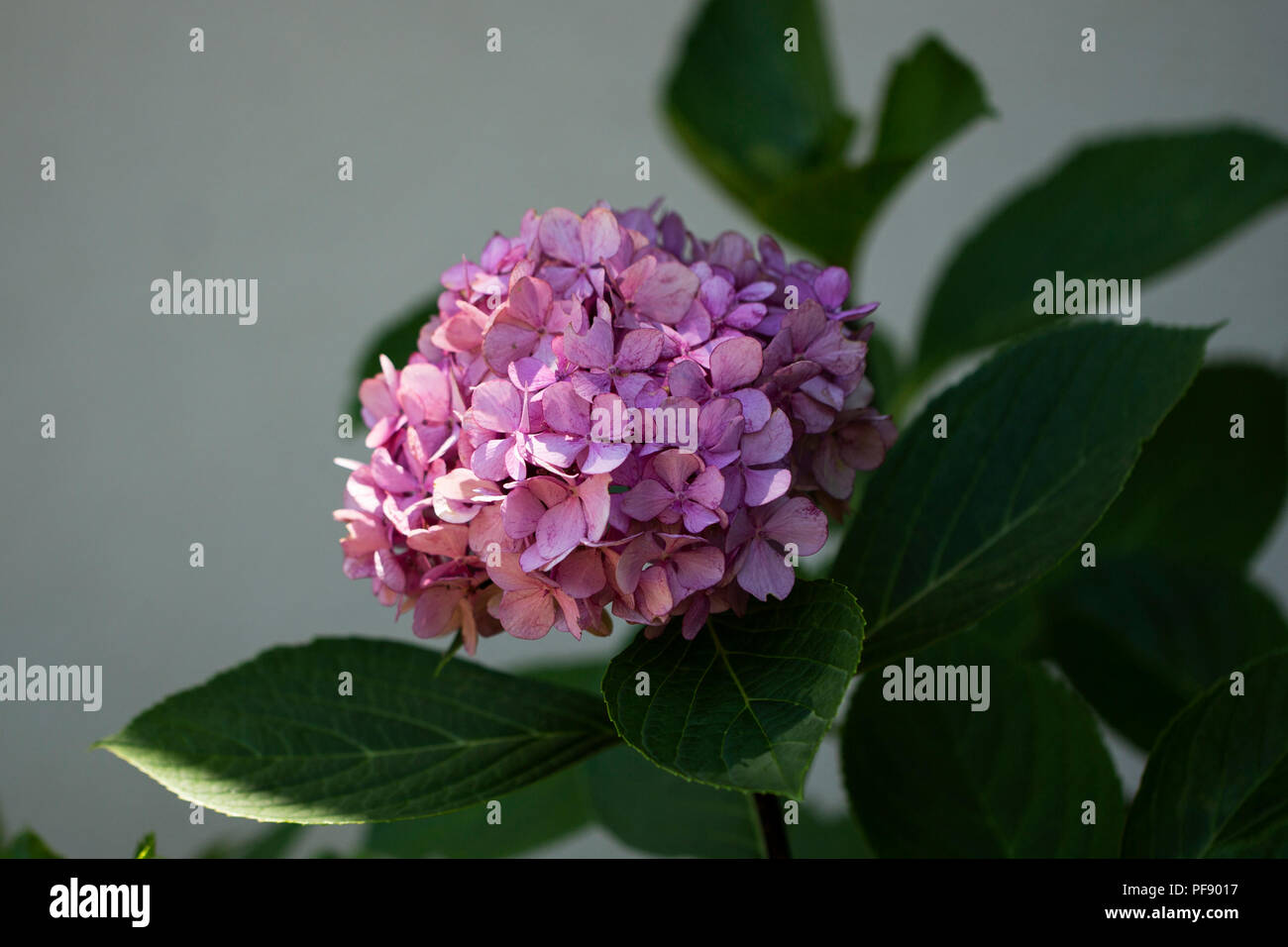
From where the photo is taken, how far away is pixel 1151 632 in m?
0.65

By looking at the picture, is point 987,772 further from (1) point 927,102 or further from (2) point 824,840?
(1) point 927,102

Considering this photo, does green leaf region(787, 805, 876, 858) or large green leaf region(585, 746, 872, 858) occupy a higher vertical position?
large green leaf region(585, 746, 872, 858)

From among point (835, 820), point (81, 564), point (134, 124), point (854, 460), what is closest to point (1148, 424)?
point (854, 460)

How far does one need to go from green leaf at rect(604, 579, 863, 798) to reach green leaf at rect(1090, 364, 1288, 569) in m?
0.43

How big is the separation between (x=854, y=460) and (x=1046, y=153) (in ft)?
4.10

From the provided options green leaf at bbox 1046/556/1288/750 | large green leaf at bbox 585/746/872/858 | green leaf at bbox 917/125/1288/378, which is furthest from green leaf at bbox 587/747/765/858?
green leaf at bbox 917/125/1288/378

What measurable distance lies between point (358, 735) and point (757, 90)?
55cm

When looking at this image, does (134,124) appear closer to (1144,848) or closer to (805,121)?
(805,121)

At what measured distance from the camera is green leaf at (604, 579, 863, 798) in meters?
0.34

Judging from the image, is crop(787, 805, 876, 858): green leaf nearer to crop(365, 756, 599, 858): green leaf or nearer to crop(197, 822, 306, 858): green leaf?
Result: crop(365, 756, 599, 858): green leaf

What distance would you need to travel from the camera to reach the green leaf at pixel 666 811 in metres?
0.61

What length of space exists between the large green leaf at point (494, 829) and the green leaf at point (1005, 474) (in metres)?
0.37

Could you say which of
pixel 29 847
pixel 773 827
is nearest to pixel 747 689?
pixel 773 827

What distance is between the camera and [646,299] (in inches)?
15.0
